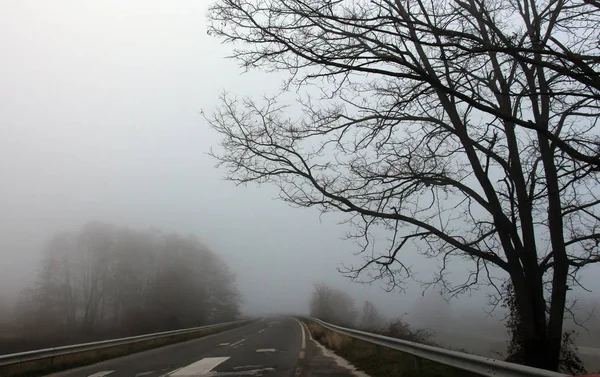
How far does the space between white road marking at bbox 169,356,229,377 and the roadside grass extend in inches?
145

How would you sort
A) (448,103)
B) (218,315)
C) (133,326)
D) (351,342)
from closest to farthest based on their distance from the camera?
(448,103) < (351,342) < (133,326) < (218,315)

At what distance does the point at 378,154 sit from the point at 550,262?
4.63 m

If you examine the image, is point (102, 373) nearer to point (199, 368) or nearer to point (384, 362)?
point (199, 368)

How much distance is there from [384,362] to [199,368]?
4.59m

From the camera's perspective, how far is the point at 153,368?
1160 centimetres

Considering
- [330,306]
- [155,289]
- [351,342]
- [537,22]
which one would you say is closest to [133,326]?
[155,289]

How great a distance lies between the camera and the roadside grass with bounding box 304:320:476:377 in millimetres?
8141

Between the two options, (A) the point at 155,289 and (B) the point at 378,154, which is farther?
(A) the point at 155,289

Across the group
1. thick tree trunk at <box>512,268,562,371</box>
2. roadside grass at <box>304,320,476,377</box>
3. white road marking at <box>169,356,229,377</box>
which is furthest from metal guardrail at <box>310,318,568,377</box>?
white road marking at <box>169,356,229,377</box>

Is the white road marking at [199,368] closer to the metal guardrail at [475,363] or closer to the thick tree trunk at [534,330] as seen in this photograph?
the metal guardrail at [475,363]

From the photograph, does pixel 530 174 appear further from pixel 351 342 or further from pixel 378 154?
pixel 351 342

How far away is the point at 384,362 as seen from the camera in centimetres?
1047

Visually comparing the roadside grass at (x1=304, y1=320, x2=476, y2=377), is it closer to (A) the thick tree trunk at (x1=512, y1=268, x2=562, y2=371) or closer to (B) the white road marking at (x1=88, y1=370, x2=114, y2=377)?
(A) the thick tree trunk at (x1=512, y1=268, x2=562, y2=371)

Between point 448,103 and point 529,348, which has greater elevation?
point 448,103
